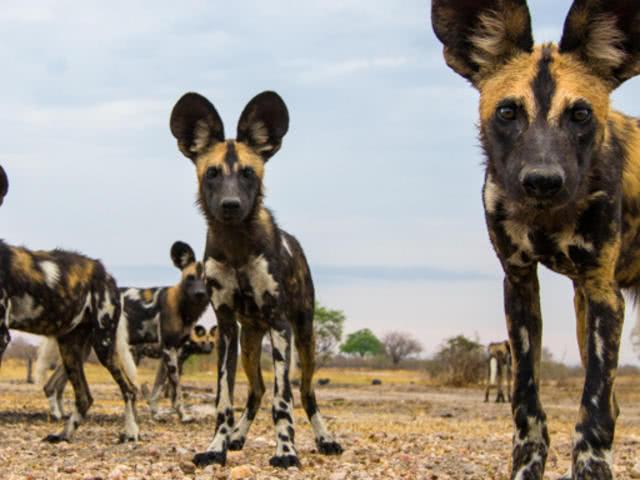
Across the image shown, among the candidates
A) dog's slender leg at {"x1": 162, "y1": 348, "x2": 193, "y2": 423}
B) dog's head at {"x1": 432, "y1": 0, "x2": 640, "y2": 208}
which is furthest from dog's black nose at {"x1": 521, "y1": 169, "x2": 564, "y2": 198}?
dog's slender leg at {"x1": 162, "y1": 348, "x2": 193, "y2": 423}

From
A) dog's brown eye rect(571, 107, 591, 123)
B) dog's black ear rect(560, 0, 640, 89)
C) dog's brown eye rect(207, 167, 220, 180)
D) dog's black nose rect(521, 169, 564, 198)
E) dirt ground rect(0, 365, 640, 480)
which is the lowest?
dirt ground rect(0, 365, 640, 480)

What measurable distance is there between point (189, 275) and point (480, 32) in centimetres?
967

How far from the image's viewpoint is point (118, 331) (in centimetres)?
950

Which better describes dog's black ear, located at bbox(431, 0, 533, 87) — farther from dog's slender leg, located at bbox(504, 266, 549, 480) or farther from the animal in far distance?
the animal in far distance

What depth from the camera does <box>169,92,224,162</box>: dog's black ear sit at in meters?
6.57

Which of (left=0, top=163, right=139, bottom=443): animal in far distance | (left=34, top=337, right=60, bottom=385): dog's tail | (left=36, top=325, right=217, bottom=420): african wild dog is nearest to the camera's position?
(left=0, top=163, right=139, bottom=443): animal in far distance

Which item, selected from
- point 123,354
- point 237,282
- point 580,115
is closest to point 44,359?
point 123,354

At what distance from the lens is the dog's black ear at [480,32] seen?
12.7 feet

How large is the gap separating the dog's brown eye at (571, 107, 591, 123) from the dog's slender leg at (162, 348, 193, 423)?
8142 millimetres

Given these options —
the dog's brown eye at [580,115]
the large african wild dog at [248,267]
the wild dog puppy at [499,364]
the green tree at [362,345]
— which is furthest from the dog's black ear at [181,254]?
the green tree at [362,345]

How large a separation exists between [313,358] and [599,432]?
12.0 ft

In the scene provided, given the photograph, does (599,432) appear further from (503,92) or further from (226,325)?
(226,325)

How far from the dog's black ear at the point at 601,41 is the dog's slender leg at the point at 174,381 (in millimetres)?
8052

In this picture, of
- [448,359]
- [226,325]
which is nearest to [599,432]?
[226,325]
